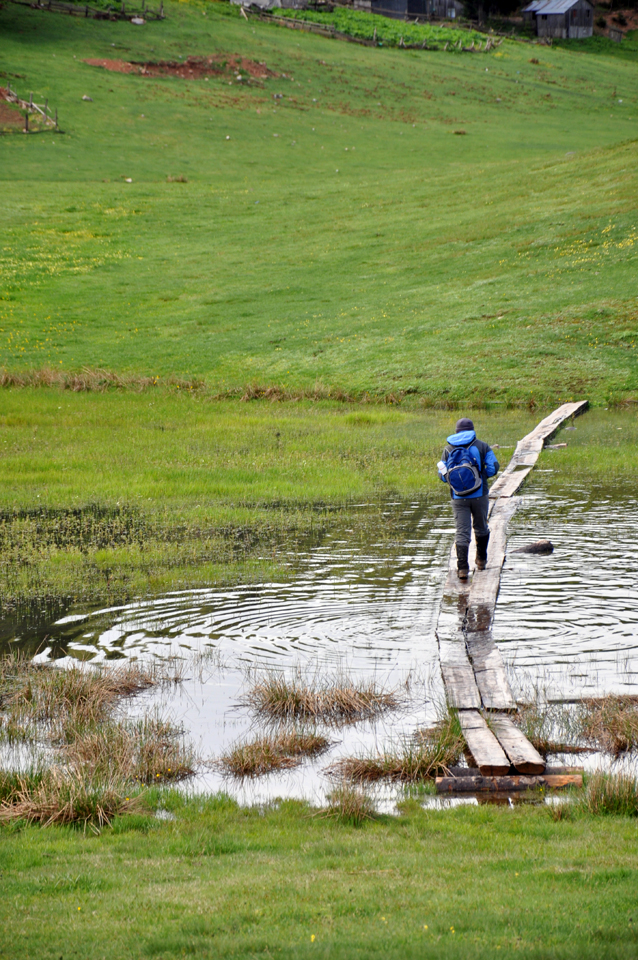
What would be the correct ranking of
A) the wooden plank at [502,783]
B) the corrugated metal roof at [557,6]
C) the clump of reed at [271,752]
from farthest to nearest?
the corrugated metal roof at [557,6] < the clump of reed at [271,752] < the wooden plank at [502,783]

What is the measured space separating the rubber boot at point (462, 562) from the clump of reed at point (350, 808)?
655cm

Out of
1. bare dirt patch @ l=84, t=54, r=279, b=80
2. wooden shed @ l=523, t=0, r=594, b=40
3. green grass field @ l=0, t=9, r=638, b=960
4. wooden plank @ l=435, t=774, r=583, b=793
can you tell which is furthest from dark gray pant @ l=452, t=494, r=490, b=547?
wooden shed @ l=523, t=0, r=594, b=40

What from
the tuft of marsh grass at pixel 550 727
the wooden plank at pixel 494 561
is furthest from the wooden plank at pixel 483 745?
the wooden plank at pixel 494 561

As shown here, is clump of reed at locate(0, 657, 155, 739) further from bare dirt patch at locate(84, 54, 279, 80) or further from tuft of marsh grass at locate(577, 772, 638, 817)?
bare dirt patch at locate(84, 54, 279, 80)

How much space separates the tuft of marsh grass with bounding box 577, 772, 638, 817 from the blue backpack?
6689 millimetres

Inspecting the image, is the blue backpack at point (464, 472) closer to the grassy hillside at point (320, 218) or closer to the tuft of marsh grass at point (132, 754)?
the tuft of marsh grass at point (132, 754)

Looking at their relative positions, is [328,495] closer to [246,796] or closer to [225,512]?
[225,512]

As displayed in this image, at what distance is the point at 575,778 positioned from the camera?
25.5ft

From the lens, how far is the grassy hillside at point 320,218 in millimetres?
37344

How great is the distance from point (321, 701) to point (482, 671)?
1.81 metres

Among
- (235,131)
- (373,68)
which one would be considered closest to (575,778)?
(235,131)

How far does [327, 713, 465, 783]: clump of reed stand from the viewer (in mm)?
8188

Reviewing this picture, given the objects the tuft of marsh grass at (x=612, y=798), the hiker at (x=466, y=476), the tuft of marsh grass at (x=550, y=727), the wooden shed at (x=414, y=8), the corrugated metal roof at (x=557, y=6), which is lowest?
the tuft of marsh grass at (x=550, y=727)

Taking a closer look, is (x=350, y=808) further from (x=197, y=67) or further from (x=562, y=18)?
(x=562, y=18)
